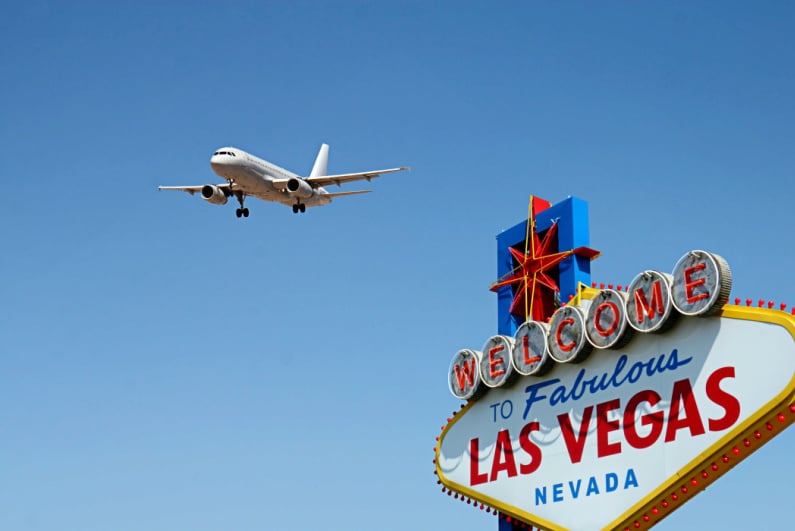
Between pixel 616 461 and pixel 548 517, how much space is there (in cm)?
233

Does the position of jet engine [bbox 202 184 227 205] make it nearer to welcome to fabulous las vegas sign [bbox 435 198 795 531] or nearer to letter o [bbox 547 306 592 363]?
welcome to fabulous las vegas sign [bbox 435 198 795 531]

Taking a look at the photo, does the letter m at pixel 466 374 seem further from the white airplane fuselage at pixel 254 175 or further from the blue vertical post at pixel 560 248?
the white airplane fuselage at pixel 254 175

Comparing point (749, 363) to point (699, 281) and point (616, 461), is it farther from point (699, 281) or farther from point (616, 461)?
point (616, 461)

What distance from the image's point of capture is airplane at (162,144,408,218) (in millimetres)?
47906

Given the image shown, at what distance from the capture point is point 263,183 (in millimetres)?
49531

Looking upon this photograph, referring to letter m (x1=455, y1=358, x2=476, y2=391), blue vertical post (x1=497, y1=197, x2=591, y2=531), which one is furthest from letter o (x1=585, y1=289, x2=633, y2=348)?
letter m (x1=455, y1=358, x2=476, y2=391)

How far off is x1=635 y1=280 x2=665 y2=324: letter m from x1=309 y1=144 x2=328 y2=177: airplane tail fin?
49028mm

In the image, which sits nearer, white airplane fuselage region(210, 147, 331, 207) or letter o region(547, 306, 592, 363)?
letter o region(547, 306, 592, 363)

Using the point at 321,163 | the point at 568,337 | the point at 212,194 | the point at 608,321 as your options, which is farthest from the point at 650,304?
the point at 321,163

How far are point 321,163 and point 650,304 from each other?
50815mm

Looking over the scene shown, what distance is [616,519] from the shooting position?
70.7 feet

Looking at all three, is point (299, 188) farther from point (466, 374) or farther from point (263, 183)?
point (466, 374)

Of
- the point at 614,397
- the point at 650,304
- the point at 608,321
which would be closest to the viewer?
the point at 650,304

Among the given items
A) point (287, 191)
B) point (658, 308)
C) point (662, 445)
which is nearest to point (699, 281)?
point (658, 308)
